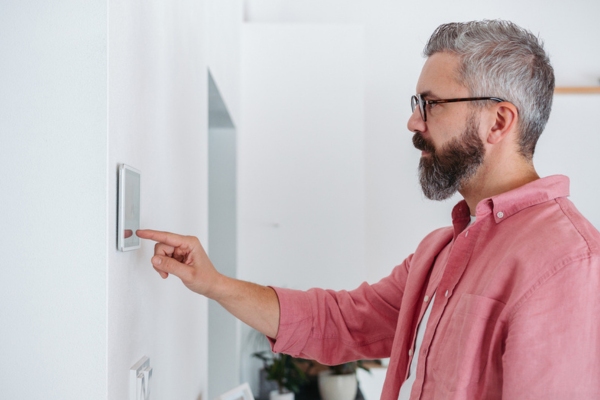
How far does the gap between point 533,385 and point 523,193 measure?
1.21ft

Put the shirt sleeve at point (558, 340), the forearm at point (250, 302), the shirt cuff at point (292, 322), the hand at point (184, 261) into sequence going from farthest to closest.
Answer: the shirt cuff at point (292, 322)
the forearm at point (250, 302)
the hand at point (184, 261)
the shirt sleeve at point (558, 340)

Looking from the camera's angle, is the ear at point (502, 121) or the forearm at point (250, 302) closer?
the ear at point (502, 121)

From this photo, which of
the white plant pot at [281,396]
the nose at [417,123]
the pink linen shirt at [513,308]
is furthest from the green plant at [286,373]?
the nose at [417,123]

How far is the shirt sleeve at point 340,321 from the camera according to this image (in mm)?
1521

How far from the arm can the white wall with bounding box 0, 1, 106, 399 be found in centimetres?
18

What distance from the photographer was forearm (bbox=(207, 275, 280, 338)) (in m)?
1.34

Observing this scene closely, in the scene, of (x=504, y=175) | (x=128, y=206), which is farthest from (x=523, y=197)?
(x=128, y=206)

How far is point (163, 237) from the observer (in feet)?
3.58

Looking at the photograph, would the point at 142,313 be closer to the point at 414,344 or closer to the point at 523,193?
the point at 414,344

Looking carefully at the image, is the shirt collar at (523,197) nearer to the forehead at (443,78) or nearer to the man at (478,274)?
the man at (478,274)

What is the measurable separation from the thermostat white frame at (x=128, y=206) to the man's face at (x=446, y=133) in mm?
634

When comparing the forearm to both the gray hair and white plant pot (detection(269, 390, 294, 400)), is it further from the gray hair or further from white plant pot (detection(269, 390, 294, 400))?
white plant pot (detection(269, 390, 294, 400))

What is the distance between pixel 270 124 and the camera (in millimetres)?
3604

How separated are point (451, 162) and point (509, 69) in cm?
22
